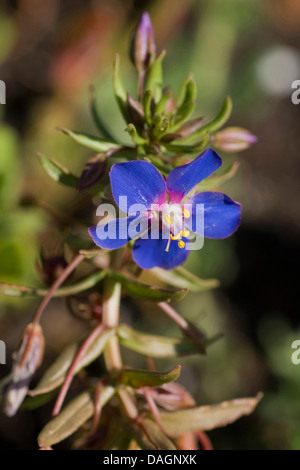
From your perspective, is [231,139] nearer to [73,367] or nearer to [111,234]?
[111,234]

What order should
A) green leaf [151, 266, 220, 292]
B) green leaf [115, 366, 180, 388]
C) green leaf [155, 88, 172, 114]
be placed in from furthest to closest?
green leaf [151, 266, 220, 292], green leaf [155, 88, 172, 114], green leaf [115, 366, 180, 388]

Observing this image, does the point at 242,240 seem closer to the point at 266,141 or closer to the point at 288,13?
the point at 266,141

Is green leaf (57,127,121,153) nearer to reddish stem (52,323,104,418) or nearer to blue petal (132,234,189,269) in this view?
blue petal (132,234,189,269)

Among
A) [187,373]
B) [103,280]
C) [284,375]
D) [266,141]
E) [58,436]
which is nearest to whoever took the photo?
[58,436]

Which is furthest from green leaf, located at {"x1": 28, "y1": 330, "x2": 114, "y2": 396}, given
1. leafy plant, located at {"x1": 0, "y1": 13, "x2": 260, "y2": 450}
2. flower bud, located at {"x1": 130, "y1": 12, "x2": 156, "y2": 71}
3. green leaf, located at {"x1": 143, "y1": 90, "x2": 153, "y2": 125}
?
flower bud, located at {"x1": 130, "y1": 12, "x2": 156, "y2": 71}

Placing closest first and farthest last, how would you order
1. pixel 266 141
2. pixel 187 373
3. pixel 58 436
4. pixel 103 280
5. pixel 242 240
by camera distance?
pixel 58 436 → pixel 103 280 → pixel 187 373 → pixel 242 240 → pixel 266 141

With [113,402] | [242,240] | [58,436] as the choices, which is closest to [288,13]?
[242,240]

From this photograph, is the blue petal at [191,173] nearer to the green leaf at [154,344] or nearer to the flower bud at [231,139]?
the flower bud at [231,139]
